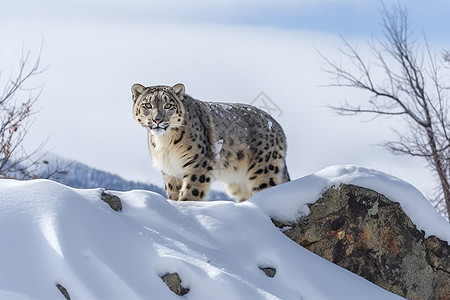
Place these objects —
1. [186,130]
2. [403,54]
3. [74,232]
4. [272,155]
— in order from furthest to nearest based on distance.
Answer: [403,54]
[272,155]
[186,130]
[74,232]

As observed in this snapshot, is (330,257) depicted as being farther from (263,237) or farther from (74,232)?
(74,232)

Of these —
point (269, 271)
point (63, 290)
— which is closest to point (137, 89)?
point (269, 271)

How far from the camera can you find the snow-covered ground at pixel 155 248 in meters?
6.07

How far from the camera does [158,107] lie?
358 inches

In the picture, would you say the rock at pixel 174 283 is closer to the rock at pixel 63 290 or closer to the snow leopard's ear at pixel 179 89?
the rock at pixel 63 290

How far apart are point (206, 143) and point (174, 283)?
130 inches

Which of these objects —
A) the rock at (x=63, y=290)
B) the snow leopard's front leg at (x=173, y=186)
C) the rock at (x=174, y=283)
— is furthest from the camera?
the snow leopard's front leg at (x=173, y=186)

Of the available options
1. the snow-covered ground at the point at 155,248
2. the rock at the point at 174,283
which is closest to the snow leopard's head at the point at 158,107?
the snow-covered ground at the point at 155,248

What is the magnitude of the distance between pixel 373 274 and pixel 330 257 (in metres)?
0.55

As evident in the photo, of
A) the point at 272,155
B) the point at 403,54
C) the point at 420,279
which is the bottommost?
the point at 420,279

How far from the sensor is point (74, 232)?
6438mm

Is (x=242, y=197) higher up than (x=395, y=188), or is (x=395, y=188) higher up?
(x=395, y=188)

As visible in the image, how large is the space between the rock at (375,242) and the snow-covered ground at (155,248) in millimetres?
181

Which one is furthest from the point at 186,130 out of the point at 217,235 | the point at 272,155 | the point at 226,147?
the point at 217,235
